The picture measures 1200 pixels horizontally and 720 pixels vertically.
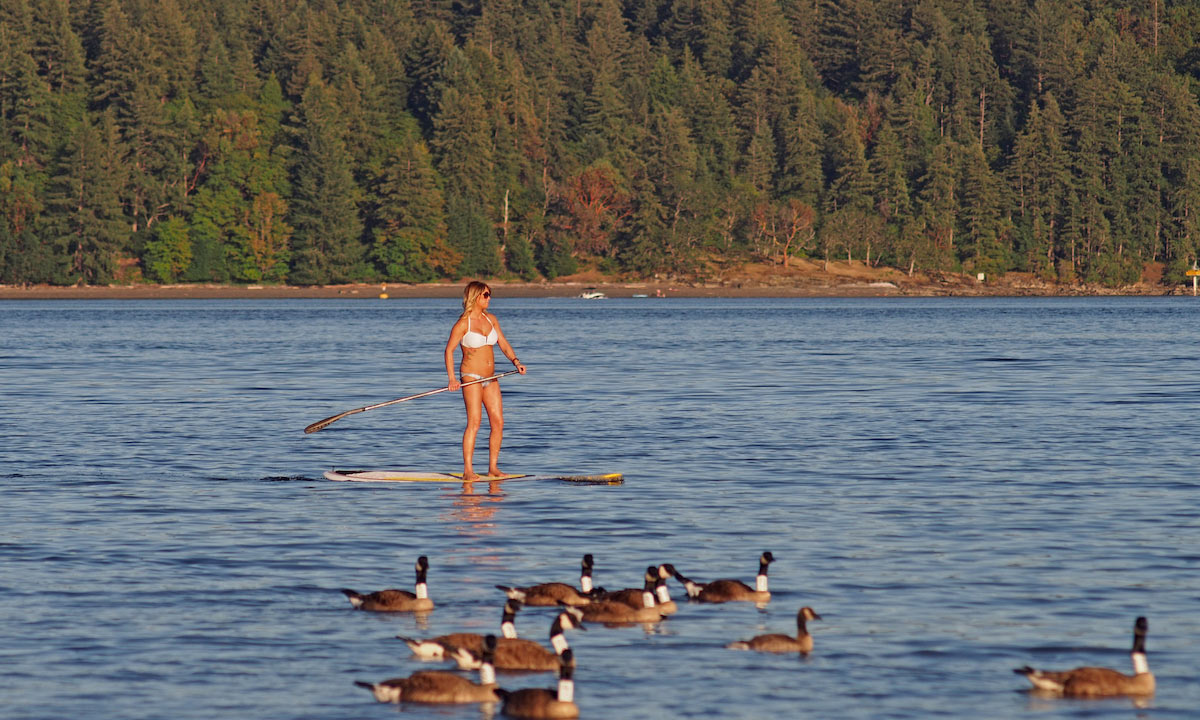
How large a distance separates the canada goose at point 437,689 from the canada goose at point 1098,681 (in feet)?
12.4

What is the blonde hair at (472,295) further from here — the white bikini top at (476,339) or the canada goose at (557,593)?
the canada goose at (557,593)

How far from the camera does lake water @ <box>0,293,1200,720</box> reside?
12344mm

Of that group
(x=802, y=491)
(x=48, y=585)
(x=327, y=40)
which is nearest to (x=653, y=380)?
(x=802, y=491)

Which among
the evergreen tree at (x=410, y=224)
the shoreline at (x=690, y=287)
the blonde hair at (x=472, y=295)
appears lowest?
the shoreline at (x=690, y=287)

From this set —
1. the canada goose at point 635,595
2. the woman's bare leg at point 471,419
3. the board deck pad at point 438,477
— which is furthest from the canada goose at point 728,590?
the board deck pad at point 438,477

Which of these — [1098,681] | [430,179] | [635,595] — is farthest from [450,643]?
[430,179]

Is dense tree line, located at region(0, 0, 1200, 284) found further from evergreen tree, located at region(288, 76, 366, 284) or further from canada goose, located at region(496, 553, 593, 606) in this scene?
canada goose, located at region(496, 553, 593, 606)

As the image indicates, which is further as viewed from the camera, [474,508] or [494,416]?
[494,416]

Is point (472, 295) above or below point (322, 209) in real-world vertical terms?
below

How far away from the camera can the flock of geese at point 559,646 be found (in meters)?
11.5

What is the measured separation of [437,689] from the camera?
11.7m

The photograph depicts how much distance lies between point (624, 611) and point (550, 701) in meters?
2.89

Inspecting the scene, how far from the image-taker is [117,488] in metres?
22.7

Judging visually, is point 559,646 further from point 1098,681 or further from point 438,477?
point 438,477
